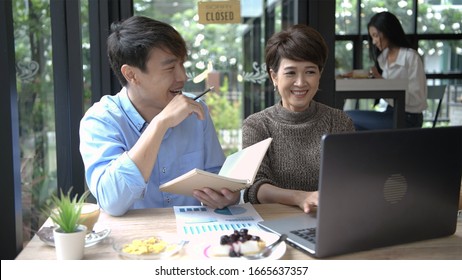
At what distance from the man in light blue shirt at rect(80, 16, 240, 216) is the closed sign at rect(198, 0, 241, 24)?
37.2 inches

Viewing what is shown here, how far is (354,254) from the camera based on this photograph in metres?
1.05

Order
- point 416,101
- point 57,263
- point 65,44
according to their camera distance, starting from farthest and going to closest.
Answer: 1. point 416,101
2. point 65,44
3. point 57,263

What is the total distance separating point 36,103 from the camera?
6.92 ft

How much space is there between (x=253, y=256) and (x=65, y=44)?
143 cm

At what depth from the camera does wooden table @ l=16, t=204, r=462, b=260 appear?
1.06 m

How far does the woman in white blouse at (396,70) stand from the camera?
3658mm

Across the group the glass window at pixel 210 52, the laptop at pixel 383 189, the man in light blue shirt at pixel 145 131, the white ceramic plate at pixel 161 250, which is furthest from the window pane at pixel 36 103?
the laptop at pixel 383 189

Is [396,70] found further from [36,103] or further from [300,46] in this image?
[36,103]

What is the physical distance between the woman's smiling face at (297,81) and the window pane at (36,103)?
100 cm

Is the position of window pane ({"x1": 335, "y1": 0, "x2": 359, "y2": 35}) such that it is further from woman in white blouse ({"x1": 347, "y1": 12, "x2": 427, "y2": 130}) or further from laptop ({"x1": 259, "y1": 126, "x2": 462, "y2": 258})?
laptop ({"x1": 259, "y1": 126, "x2": 462, "y2": 258})

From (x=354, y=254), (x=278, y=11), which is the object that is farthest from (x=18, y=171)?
(x=278, y=11)

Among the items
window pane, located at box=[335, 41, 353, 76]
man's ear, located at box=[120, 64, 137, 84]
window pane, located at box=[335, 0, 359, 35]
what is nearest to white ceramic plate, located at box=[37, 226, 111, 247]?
man's ear, located at box=[120, 64, 137, 84]

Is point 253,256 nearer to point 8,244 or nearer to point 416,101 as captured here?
point 8,244

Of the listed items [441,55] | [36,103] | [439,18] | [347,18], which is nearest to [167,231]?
[36,103]
